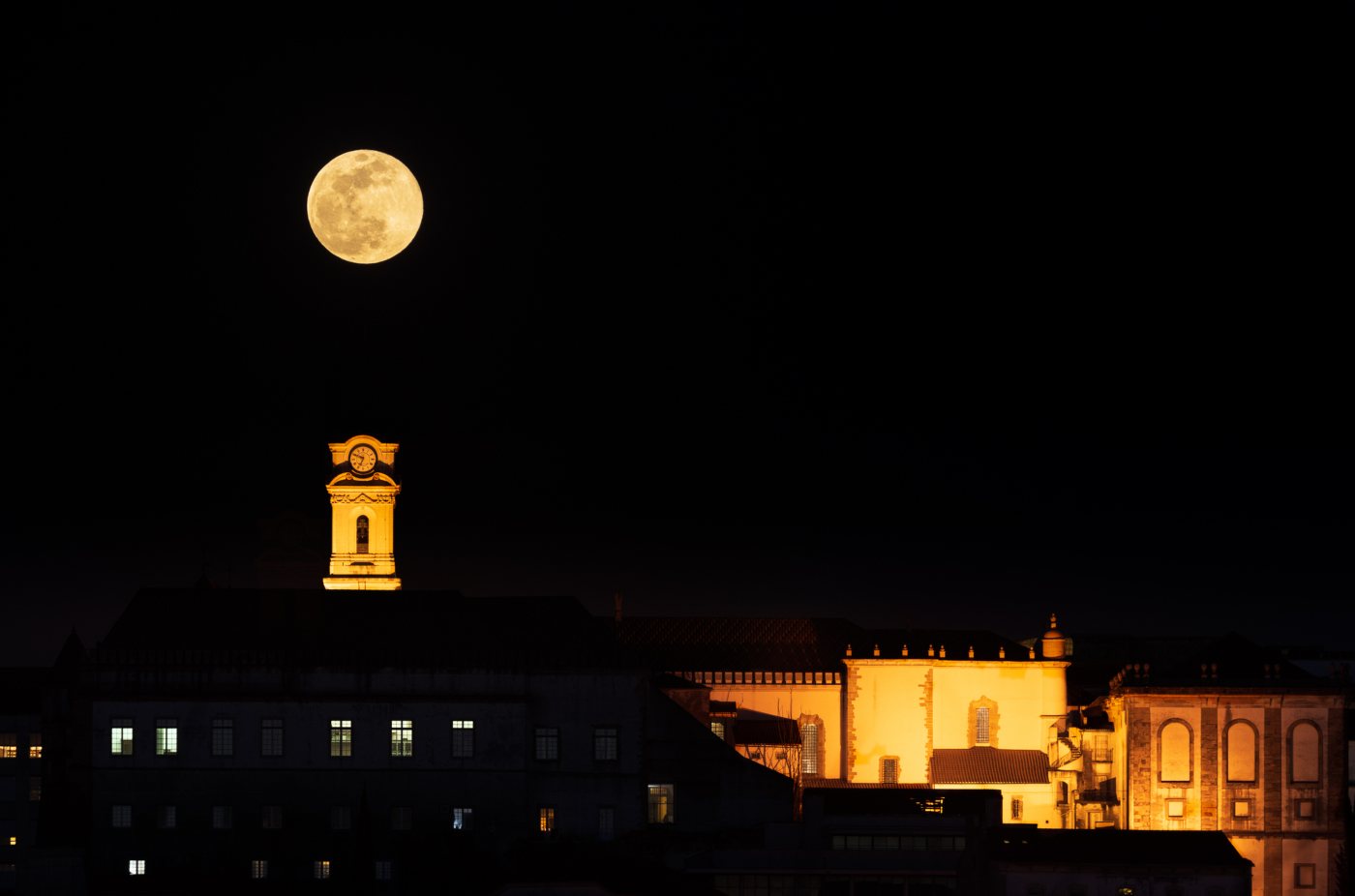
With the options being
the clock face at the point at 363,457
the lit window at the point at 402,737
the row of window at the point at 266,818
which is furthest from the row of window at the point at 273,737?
the clock face at the point at 363,457

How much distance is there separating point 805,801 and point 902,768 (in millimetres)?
25377

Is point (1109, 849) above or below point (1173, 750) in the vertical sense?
below

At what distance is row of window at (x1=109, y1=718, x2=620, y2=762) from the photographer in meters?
99.4

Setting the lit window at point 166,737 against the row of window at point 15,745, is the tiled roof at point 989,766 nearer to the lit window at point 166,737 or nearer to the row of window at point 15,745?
the lit window at point 166,737

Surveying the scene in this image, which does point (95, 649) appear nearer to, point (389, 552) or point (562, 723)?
point (562, 723)

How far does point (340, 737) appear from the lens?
99.7 m

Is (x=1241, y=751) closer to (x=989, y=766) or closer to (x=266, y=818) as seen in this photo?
(x=989, y=766)

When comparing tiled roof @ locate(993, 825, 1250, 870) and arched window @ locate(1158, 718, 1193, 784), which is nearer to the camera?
tiled roof @ locate(993, 825, 1250, 870)

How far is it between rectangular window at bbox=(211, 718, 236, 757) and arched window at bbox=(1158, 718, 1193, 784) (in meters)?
41.8

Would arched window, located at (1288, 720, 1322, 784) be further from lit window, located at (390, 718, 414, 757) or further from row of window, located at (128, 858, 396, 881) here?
row of window, located at (128, 858, 396, 881)

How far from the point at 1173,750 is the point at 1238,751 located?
2.81m

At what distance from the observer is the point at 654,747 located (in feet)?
331

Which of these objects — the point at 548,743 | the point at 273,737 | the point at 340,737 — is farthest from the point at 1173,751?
the point at 273,737

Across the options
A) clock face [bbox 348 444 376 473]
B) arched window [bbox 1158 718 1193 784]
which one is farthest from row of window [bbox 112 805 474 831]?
clock face [bbox 348 444 376 473]
